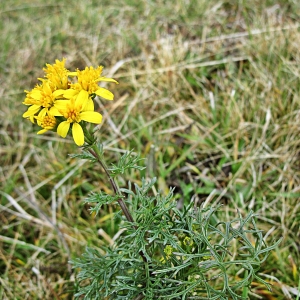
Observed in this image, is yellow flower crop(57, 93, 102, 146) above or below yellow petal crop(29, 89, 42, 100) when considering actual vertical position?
below

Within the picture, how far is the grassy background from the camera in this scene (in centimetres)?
217

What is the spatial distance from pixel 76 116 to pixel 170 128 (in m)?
1.47

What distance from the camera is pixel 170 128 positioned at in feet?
8.85

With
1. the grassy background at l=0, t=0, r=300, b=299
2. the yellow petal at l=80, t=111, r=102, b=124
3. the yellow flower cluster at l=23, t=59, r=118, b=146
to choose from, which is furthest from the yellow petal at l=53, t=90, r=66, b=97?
the grassy background at l=0, t=0, r=300, b=299

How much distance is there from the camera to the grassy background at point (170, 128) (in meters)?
2.17

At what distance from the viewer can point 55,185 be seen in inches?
102

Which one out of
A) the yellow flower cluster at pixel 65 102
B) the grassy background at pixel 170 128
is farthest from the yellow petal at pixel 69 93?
the grassy background at pixel 170 128

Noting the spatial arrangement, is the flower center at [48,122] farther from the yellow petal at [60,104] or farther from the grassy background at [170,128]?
the grassy background at [170,128]

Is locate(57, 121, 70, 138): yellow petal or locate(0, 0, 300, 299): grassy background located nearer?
locate(57, 121, 70, 138): yellow petal

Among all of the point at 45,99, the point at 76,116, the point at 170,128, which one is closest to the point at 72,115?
the point at 76,116

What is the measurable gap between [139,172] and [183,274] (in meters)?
1.11

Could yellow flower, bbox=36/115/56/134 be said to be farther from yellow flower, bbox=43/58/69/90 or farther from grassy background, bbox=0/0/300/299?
grassy background, bbox=0/0/300/299

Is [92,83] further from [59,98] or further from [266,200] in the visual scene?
[266,200]

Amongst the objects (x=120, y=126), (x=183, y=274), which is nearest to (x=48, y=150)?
(x=120, y=126)
